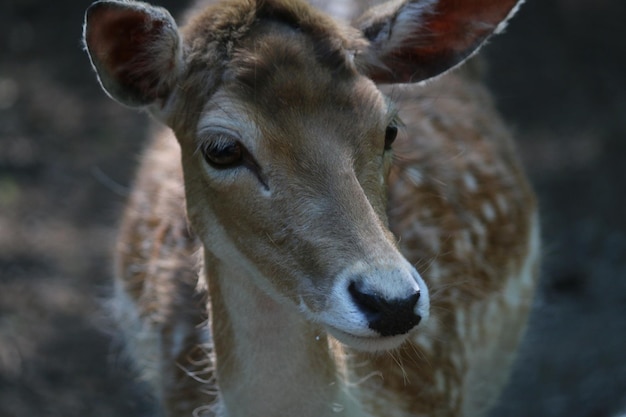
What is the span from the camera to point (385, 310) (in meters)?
2.81

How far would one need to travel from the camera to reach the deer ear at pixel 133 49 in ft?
10.7

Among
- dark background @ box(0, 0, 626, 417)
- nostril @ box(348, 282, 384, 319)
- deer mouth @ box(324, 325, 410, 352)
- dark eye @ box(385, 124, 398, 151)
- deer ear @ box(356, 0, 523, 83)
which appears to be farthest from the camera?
dark background @ box(0, 0, 626, 417)

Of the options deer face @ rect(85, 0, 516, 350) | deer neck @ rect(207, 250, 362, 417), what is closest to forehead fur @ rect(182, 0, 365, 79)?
deer face @ rect(85, 0, 516, 350)

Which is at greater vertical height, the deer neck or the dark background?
the deer neck

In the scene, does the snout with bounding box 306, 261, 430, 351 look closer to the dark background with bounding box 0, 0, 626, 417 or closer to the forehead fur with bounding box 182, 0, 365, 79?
the forehead fur with bounding box 182, 0, 365, 79

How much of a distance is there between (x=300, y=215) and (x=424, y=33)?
38.9 inches

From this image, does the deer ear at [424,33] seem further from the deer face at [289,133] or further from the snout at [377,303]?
the snout at [377,303]

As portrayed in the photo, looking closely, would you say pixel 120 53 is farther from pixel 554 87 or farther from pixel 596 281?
pixel 554 87

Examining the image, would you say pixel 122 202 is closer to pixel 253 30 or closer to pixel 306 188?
pixel 253 30

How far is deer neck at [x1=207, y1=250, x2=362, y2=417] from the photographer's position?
3441 millimetres

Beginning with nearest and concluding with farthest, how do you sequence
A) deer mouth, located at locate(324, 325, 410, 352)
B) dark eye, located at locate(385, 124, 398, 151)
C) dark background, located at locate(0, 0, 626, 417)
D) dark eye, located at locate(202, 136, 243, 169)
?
1. deer mouth, located at locate(324, 325, 410, 352)
2. dark eye, located at locate(202, 136, 243, 169)
3. dark eye, located at locate(385, 124, 398, 151)
4. dark background, located at locate(0, 0, 626, 417)

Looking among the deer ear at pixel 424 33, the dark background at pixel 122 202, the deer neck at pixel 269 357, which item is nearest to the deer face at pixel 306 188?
the deer neck at pixel 269 357

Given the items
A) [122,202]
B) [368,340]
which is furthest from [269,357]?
[122,202]

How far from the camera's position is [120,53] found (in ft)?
11.3
